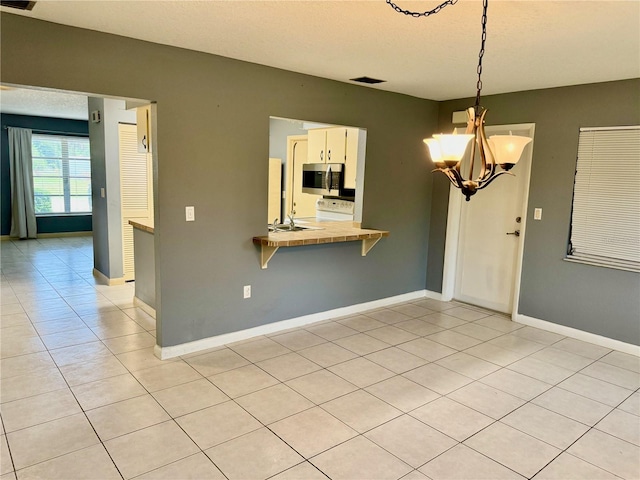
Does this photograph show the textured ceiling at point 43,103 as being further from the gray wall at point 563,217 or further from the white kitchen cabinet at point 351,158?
the gray wall at point 563,217

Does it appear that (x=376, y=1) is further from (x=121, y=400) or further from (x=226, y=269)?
(x=121, y=400)

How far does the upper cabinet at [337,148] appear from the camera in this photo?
4898 millimetres

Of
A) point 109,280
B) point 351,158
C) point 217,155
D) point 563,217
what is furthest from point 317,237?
point 109,280

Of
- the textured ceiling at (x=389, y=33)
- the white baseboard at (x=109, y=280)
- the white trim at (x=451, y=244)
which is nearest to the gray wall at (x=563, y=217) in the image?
the textured ceiling at (x=389, y=33)

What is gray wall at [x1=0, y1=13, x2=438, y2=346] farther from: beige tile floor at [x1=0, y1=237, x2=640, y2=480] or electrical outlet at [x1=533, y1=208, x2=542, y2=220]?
electrical outlet at [x1=533, y1=208, x2=542, y2=220]

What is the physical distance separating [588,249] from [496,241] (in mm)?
970

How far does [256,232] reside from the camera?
374cm

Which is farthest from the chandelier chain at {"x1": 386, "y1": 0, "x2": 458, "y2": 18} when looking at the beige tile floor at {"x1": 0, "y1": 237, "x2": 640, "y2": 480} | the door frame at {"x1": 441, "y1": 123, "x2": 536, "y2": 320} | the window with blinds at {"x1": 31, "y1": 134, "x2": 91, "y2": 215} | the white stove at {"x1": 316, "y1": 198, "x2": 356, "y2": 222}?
the window with blinds at {"x1": 31, "y1": 134, "x2": 91, "y2": 215}

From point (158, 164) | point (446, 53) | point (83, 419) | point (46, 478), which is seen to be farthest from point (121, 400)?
point (446, 53)

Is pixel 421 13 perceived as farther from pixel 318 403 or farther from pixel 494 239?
pixel 494 239

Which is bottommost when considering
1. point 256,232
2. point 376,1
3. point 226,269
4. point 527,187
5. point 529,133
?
point 226,269

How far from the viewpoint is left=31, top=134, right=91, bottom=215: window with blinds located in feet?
29.0

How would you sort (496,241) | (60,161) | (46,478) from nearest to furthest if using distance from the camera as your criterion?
(46,478) → (496,241) → (60,161)

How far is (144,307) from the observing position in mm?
4492
